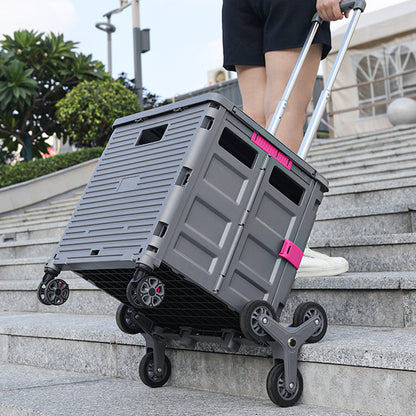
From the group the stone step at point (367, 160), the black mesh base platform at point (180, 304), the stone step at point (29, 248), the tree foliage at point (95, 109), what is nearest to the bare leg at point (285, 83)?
the black mesh base platform at point (180, 304)

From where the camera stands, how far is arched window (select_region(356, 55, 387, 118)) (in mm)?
11914

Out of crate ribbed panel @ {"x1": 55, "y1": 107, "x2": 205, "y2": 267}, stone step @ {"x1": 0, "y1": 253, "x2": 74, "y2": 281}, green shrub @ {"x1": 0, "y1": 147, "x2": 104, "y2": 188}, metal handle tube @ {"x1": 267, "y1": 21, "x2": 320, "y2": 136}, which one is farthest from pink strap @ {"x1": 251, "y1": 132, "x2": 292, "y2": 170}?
green shrub @ {"x1": 0, "y1": 147, "x2": 104, "y2": 188}

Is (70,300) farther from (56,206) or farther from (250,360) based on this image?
(56,206)

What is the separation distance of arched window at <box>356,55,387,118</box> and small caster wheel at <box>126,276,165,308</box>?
35.5ft

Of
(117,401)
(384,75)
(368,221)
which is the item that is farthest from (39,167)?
(117,401)

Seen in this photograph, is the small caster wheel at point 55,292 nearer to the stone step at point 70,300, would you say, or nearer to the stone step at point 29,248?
the stone step at point 70,300

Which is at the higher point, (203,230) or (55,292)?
(203,230)

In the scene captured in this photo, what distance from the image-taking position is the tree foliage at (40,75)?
1314 cm

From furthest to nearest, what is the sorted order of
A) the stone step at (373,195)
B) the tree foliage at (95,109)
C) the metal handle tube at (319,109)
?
the tree foliage at (95,109), the stone step at (373,195), the metal handle tube at (319,109)

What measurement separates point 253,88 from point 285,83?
0.70 feet

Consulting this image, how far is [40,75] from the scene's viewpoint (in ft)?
43.7

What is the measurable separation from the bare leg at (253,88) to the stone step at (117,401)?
47.3 inches

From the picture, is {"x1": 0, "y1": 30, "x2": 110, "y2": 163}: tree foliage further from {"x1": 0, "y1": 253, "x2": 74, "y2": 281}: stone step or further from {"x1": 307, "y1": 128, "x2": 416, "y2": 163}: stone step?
{"x1": 0, "y1": 253, "x2": 74, "y2": 281}: stone step

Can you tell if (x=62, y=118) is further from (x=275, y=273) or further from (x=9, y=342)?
(x=275, y=273)
